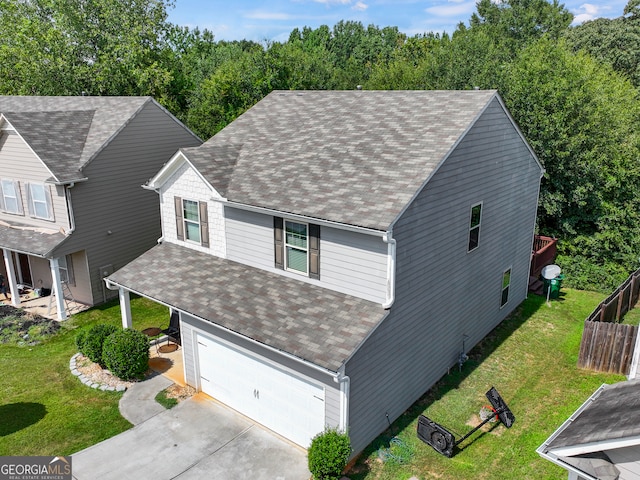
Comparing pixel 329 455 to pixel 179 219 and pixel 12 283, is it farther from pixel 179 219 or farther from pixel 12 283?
pixel 12 283

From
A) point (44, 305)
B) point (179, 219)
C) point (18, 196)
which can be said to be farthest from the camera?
point (18, 196)

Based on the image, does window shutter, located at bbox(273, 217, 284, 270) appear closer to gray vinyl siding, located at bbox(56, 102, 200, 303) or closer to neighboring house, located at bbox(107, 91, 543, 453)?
neighboring house, located at bbox(107, 91, 543, 453)

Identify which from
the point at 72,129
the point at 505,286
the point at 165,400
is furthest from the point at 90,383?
the point at 505,286

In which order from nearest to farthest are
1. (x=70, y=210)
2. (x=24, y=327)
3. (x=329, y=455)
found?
(x=329, y=455) < (x=24, y=327) < (x=70, y=210)

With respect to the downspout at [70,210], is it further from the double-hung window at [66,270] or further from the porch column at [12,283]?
the porch column at [12,283]

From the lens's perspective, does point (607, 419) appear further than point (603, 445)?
Yes

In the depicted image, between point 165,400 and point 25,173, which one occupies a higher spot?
point 25,173

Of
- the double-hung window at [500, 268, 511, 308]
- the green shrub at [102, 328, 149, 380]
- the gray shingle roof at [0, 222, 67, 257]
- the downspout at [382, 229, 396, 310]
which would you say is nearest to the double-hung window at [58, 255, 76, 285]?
the gray shingle roof at [0, 222, 67, 257]

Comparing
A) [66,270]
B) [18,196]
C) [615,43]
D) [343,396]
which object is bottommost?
[66,270]

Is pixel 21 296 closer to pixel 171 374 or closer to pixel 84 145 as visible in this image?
pixel 84 145
